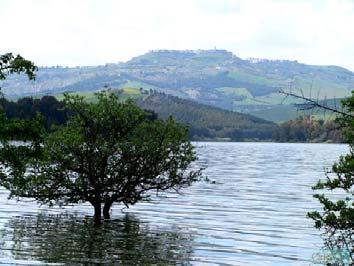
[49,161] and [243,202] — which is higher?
[49,161]

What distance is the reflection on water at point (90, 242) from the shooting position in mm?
33781

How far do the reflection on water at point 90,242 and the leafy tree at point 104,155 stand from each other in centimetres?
226

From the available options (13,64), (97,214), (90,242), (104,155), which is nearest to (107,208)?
(97,214)

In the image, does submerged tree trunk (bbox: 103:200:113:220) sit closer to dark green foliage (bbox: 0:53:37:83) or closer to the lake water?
the lake water

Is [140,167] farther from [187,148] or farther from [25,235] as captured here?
[25,235]

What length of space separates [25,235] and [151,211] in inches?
795

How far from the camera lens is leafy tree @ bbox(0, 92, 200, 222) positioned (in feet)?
143

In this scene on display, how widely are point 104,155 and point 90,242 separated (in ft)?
24.1

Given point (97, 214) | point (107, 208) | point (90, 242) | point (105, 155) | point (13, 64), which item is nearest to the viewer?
point (13, 64)

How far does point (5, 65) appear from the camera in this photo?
27.8 metres

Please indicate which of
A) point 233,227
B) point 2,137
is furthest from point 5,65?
point 233,227

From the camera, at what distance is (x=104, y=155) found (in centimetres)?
4406

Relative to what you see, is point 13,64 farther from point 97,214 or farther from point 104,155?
point 97,214

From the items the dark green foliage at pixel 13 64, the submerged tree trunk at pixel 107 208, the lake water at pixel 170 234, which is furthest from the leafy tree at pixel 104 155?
the dark green foliage at pixel 13 64
